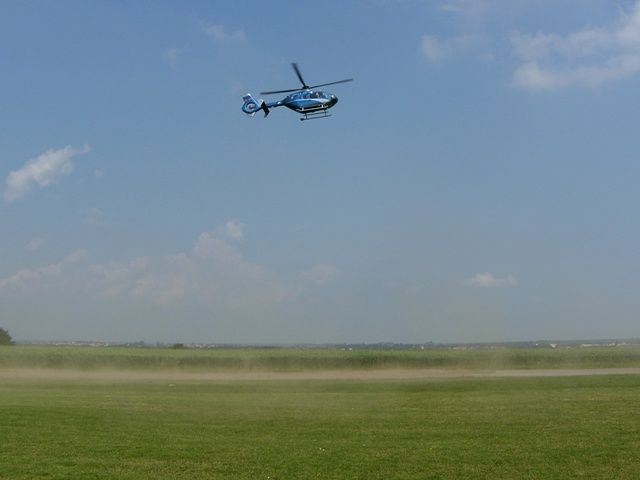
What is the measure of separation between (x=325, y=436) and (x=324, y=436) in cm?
3

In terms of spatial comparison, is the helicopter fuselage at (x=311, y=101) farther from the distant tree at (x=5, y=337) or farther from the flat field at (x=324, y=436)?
the distant tree at (x=5, y=337)

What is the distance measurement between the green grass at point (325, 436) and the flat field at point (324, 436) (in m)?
0.04

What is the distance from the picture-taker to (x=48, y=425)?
2147 cm

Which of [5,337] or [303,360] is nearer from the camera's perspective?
[303,360]

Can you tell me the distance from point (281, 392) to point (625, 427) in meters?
18.2

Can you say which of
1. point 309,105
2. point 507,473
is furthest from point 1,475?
point 309,105

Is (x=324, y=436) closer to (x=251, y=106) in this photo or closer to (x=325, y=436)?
(x=325, y=436)

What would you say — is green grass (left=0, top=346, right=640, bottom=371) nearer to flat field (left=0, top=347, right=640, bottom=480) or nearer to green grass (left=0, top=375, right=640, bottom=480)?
flat field (left=0, top=347, right=640, bottom=480)

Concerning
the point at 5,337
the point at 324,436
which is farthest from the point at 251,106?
the point at 5,337

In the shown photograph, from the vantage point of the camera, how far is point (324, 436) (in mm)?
19672

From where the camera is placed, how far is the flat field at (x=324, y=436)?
15234 millimetres

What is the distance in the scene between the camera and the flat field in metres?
15.2

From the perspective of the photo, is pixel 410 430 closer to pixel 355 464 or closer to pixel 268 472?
pixel 355 464

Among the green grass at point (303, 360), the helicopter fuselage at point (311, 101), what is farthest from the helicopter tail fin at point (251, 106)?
the green grass at point (303, 360)
